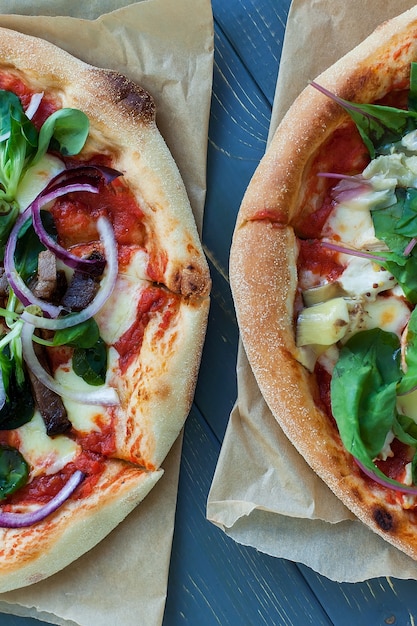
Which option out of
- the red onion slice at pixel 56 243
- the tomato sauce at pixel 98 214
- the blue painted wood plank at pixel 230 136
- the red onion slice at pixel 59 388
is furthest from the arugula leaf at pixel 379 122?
the red onion slice at pixel 59 388

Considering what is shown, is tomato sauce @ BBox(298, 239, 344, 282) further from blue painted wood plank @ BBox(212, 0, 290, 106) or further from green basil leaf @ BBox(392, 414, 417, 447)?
blue painted wood plank @ BBox(212, 0, 290, 106)

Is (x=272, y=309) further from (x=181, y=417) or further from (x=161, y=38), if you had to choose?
(x=161, y=38)

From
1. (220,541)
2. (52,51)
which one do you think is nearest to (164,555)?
(220,541)

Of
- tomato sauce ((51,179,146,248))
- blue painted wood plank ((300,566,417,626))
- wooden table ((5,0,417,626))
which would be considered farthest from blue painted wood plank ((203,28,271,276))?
blue painted wood plank ((300,566,417,626))

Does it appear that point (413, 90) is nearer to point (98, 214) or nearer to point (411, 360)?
point (411, 360)

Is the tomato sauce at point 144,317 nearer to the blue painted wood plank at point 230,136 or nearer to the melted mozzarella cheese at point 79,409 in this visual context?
the melted mozzarella cheese at point 79,409

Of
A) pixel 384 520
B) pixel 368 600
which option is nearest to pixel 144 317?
pixel 384 520

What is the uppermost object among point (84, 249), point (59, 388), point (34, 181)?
point (34, 181)

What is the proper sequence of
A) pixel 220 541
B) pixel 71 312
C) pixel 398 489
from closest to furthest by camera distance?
pixel 398 489, pixel 71 312, pixel 220 541
